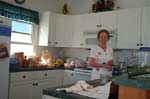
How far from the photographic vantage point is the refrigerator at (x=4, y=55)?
314cm

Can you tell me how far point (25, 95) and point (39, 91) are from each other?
371mm

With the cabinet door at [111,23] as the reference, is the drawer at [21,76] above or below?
below

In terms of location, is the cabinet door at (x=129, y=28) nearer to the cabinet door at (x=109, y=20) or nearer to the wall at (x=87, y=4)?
the cabinet door at (x=109, y=20)

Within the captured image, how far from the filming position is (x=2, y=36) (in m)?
3.16

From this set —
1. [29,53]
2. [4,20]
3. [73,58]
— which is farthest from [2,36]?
[73,58]

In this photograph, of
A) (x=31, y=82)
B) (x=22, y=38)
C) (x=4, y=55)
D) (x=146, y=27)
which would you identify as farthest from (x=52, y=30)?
(x=146, y=27)

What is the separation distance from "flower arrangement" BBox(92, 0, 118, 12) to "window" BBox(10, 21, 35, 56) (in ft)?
5.11

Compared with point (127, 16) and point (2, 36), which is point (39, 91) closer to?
point (2, 36)

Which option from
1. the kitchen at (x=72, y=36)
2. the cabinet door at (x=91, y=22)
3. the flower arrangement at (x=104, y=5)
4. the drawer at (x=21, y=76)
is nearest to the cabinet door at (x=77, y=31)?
the kitchen at (x=72, y=36)

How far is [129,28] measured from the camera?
3902 mm

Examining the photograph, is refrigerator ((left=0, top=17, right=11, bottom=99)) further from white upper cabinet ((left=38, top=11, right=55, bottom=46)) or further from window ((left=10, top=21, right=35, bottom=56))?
white upper cabinet ((left=38, top=11, right=55, bottom=46))

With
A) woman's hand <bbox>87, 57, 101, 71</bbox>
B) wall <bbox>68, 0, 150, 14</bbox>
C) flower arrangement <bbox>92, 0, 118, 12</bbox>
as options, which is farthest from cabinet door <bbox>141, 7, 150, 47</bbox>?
woman's hand <bbox>87, 57, 101, 71</bbox>

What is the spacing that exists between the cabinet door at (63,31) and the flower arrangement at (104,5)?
2.16 feet

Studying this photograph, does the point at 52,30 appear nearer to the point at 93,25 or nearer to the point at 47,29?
the point at 47,29
